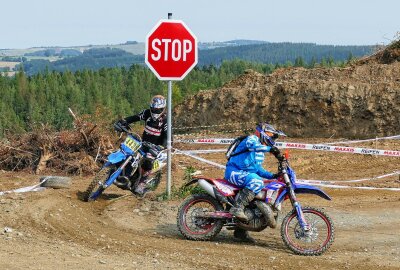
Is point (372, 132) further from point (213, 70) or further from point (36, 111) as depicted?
point (213, 70)

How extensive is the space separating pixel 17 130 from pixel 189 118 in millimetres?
8562

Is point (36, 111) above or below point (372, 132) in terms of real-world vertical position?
below

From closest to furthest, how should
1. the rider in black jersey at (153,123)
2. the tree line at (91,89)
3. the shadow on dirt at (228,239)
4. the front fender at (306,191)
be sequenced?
the front fender at (306,191)
the shadow on dirt at (228,239)
the rider in black jersey at (153,123)
the tree line at (91,89)

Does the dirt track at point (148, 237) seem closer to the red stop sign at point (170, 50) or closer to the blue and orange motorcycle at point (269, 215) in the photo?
the blue and orange motorcycle at point (269, 215)

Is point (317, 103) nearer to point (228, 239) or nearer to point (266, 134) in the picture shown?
point (228, 239)

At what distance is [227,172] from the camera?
823 cm

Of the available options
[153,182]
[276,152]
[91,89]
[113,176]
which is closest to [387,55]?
[153,182]

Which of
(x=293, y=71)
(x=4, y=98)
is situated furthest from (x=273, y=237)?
(x=4, y=98)

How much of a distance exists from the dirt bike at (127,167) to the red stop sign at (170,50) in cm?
122

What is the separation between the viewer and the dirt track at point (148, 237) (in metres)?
7.11

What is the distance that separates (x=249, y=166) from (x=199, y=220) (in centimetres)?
98

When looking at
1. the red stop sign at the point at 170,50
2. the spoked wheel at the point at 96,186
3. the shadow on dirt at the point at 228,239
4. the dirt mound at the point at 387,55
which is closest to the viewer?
the shadow on dirt at the point at 228,239

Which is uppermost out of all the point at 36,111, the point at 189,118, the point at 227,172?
the point at 227,172

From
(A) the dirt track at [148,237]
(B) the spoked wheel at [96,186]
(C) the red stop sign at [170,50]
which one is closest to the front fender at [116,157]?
(B) the spoked wheel at [96,186]
